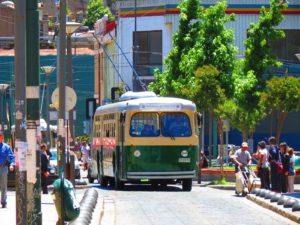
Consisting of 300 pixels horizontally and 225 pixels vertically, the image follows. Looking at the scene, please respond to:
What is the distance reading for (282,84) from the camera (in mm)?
49906

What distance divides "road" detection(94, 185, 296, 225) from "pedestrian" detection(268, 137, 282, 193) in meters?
1.45

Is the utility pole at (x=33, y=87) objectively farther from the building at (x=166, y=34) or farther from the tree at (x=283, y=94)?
the building at (x=166, y=34)

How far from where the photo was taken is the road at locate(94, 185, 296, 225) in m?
22.5

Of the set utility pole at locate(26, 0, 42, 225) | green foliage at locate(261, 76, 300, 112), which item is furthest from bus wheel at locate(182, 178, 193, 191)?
utility pole at locate(26, 0, 42, 225)

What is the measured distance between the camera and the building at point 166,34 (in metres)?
68.0

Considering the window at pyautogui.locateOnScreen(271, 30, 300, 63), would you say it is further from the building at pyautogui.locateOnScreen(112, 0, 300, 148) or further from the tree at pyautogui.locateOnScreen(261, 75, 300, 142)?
the tree at pyautogui.locateOnScreen(261, 75, 300, 142)

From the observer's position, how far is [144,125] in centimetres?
3609

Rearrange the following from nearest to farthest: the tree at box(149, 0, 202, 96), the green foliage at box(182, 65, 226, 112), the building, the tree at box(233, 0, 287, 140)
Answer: the green foliage at box(182, 65, 226, 112) → the tree at box(233, 0, 287, 140) → the tree at box(149, 0, 202, 96) → the building

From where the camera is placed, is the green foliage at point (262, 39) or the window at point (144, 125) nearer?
the window at point (144, 125)

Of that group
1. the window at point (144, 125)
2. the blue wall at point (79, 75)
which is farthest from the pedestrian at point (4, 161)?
the blue wall at point (79, 75)

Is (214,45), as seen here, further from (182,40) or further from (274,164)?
(274,164)

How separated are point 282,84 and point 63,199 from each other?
109 ft

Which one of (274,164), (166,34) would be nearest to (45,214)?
(274,164)

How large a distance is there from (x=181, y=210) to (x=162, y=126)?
10632 millimetres
